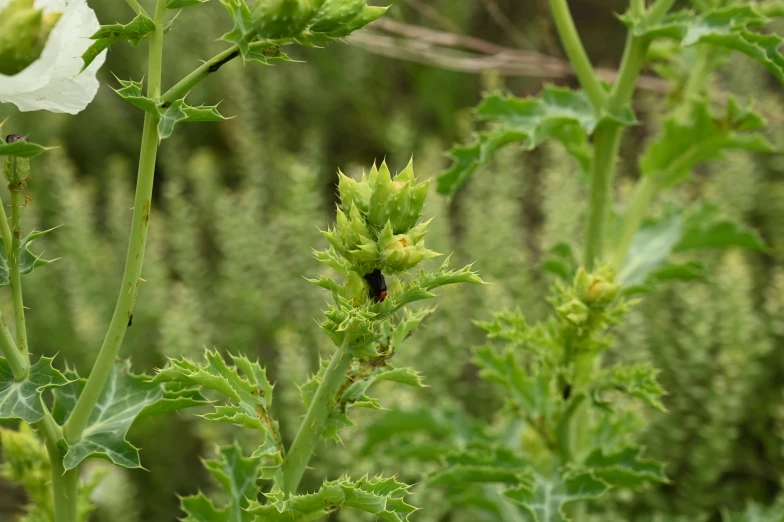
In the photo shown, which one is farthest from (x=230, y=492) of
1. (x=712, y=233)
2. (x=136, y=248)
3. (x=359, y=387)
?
(x=712, y=233)

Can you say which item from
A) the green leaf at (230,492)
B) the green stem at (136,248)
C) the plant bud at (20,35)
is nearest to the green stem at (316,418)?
the green leaf at (230,492)

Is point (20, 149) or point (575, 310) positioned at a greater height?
point (20, 149)

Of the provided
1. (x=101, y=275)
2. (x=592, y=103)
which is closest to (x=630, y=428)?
(x=592, y=103)

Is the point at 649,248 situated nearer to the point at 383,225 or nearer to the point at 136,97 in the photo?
the point at 383,225

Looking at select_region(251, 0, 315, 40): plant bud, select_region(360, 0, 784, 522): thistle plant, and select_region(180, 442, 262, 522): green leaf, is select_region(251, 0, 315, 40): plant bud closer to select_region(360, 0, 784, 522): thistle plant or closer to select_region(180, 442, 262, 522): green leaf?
select_region(180, 442, 262, 522): green leaf

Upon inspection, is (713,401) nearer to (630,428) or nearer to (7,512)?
(630,428)

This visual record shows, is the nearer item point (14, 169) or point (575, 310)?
point (14, 169)
